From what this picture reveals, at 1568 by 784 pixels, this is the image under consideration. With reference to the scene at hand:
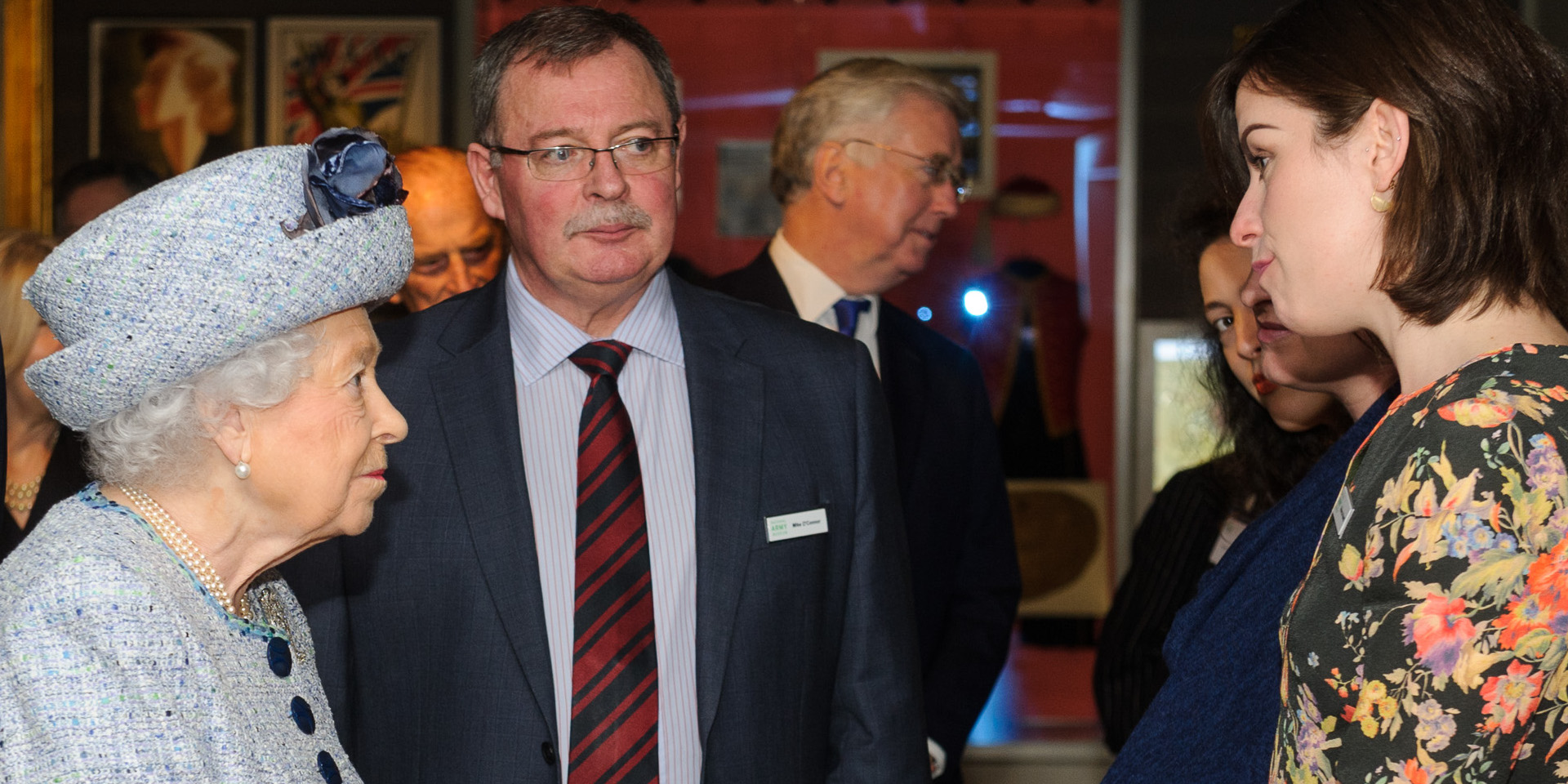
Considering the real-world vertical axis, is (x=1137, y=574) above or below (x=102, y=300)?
below

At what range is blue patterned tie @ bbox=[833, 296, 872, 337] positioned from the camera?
3.10 meters

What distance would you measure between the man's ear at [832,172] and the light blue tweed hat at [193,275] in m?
1.81

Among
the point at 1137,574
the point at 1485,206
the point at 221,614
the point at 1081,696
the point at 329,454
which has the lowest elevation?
the point at 1081,696

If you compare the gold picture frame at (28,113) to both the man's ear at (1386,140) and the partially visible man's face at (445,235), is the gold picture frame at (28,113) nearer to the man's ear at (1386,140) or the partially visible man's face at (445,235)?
the partially visible man's face at (445,235)

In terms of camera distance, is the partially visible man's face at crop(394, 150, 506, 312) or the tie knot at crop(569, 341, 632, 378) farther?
the partially visible man's face at crop(394, 150, 506, 312)

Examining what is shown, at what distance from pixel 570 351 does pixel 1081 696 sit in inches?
121

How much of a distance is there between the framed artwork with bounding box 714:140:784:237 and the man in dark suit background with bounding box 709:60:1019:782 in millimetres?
1001

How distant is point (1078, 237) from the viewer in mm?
4461

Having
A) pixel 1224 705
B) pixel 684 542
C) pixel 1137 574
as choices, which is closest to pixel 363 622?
pixel 684 542

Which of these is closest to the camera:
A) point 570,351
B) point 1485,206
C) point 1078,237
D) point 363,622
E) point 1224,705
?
point 1485,206

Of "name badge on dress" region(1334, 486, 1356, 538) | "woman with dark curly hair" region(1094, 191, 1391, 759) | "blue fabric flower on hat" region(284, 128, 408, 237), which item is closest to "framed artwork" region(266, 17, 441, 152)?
"woman with dark curly hair" region(1094, 191, 1391, 759)

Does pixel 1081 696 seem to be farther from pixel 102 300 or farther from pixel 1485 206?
pixel 102 300

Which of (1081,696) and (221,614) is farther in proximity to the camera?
(1081,696)

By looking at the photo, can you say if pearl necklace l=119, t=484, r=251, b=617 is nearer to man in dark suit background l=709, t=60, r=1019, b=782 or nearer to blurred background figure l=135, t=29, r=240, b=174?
man in dark suit background l=709, t=60, r=1019, b=782
